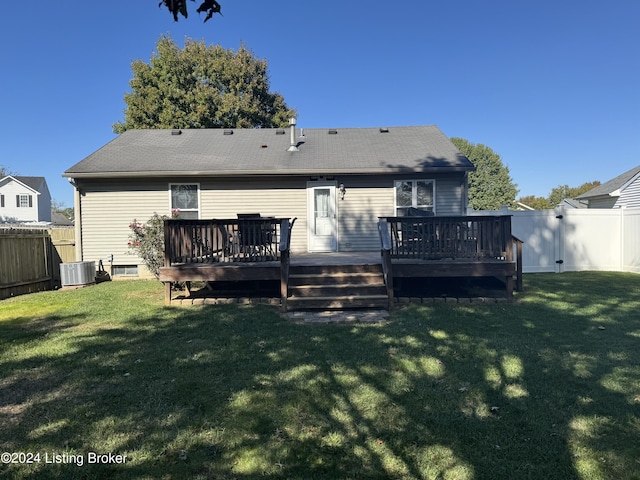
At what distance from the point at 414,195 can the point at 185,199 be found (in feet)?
21.1

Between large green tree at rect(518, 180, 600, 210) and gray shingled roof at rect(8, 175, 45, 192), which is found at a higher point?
gray shingled roof at rect(8, 175, 45, 192)

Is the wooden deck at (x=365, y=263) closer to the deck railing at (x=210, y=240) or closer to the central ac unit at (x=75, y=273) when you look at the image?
the deck railing at (x=210, y=240)

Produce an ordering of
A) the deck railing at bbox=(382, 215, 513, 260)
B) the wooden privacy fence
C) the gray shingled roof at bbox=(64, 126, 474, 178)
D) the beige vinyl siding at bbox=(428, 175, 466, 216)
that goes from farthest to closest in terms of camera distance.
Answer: the beige vinyl siding at bbox=(428, 175, 466, 216) < the gray shingled roof at bbox=(64, 126, 474, 178) < the wooden privacy fence < the deck railing at bbox=(382, 215, 513, 260)

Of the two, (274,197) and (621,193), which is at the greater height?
(621,193)

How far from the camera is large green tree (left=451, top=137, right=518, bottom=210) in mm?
51188

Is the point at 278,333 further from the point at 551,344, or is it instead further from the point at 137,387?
the point at 551,344

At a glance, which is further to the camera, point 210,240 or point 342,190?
point 342,190

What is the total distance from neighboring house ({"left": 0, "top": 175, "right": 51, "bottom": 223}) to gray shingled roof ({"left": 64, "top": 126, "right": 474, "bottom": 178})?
109ft

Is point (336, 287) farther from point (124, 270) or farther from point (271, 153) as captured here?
point (124, 270)

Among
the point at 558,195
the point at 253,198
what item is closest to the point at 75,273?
the point at 253,198

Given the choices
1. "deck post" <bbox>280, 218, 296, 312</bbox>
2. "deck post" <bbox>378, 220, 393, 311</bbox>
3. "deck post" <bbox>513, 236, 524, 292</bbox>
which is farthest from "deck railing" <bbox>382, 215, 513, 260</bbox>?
"deck post" <bbox>280, 218, 296, 312</bbox>

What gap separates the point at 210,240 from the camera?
Result: 717cm

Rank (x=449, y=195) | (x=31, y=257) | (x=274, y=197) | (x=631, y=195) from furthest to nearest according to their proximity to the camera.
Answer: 1. (x=631, y=195)
2. (x=274, y=197)
3. (x=449, y=195)
4. (x=31, y=257)

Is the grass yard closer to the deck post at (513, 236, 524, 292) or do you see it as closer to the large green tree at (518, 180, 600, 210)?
the deck post at (513, 236, 524, 292)
